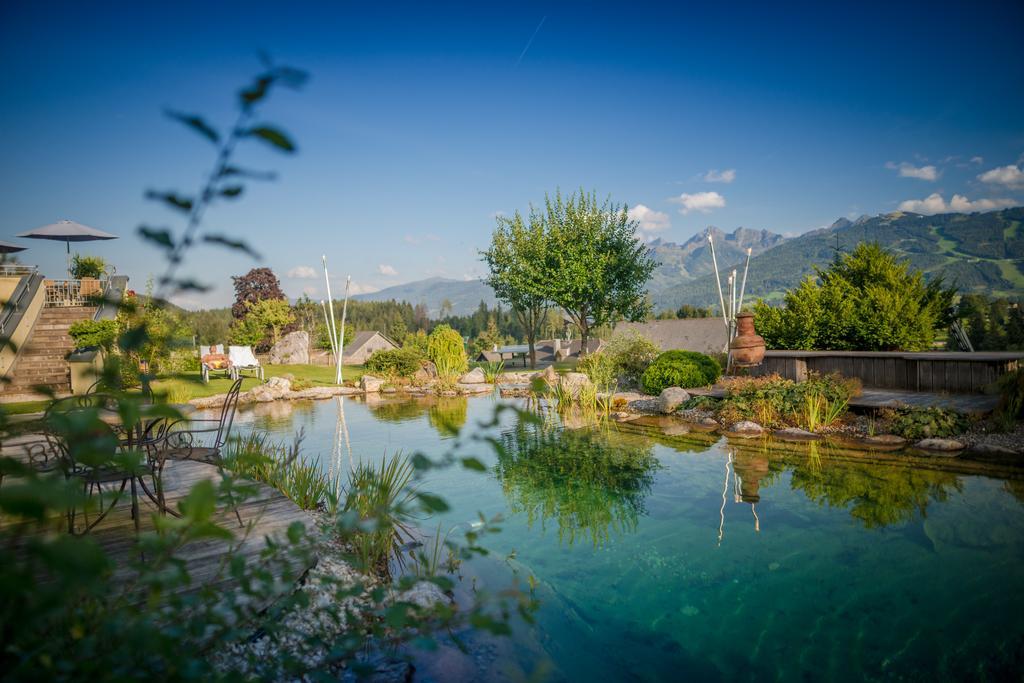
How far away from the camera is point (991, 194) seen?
18312 centimetres

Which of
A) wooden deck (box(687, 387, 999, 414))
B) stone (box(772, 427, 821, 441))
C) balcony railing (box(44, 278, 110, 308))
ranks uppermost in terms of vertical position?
balcony railing (box(44, 278, 110, 308))

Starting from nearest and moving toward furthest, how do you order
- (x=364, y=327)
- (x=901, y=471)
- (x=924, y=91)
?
(x=901, y=471), (x=924, y=91), (x=364, y=327)

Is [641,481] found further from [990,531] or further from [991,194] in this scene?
[991,194]

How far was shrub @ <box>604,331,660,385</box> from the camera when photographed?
1584 cm

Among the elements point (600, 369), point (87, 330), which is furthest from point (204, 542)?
point (87, 330)

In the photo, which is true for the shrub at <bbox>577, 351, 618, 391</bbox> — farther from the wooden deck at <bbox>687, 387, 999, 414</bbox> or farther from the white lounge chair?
the white lounge chair

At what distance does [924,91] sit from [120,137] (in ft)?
161

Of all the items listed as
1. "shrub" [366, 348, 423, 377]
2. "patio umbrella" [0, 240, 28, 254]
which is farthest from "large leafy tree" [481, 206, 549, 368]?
"patio umbrella" [0, 240, 28, 254]

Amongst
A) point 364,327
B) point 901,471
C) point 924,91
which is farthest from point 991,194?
point 901,471

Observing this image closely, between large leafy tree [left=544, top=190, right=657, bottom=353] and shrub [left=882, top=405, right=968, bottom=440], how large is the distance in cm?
1464

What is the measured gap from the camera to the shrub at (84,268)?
651 inches

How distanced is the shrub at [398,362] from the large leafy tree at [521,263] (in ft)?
22.3

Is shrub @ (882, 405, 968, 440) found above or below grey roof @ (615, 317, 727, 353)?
below

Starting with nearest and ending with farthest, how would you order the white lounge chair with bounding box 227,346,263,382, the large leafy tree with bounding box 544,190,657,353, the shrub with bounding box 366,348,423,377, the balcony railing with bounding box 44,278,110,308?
the balcony railing with bounding box 44,278,110,308, the white lounge chair with bounding box 227,346,263,382, the shrub with bounding box 366,348,423,377, the large leafy tree with bounding box 544,190,657,353
